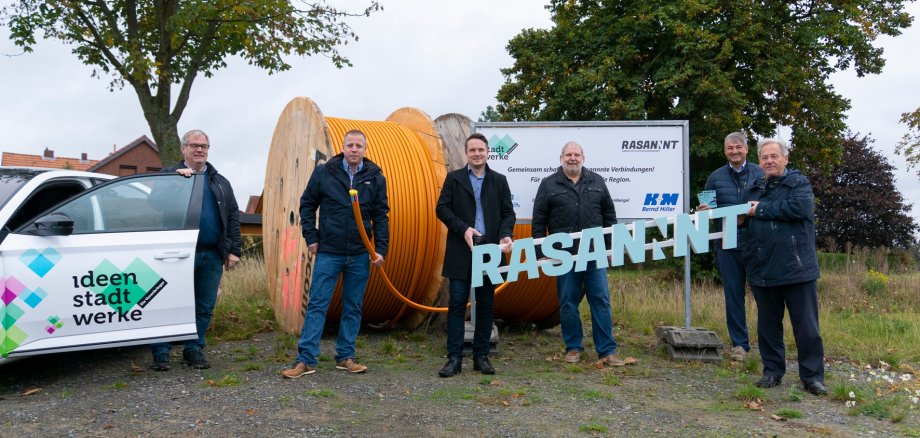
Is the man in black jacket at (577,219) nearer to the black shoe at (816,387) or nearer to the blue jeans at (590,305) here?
the blue jeans at (590,305)

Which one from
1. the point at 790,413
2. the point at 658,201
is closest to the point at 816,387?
the point at 790,413

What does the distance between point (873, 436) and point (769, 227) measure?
1604 millimetres

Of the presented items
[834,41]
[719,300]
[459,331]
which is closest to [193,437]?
[459,331]

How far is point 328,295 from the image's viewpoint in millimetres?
5961

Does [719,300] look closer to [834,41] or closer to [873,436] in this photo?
[873,436]

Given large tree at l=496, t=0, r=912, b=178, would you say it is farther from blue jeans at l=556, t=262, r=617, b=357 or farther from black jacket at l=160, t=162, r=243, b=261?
black jacket at l=160, t=162, r=243, b=261

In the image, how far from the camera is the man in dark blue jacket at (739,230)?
6742 millimetres

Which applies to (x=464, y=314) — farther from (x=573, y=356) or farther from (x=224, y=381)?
(x=224, y=381)

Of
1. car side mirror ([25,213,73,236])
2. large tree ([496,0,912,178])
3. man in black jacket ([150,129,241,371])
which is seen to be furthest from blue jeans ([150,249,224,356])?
large tree ([496,0,912,178])

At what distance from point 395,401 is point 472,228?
5.17 ft

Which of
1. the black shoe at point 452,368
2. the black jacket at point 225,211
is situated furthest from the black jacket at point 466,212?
the black jacket at point 225,211

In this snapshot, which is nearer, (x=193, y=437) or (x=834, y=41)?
(x=193, y=437)

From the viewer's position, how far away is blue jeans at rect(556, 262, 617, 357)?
6.45 metres

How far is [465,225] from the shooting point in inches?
238
